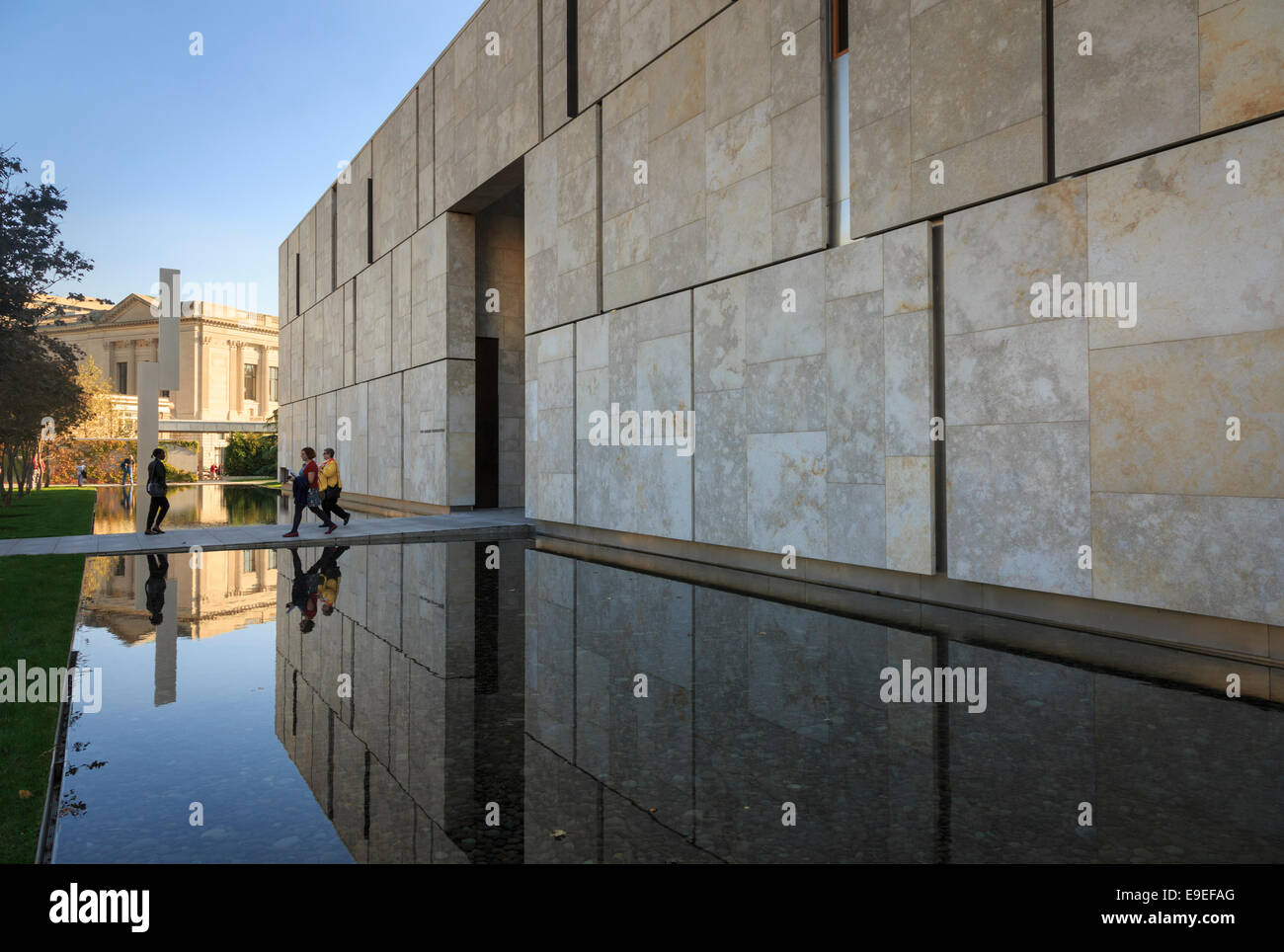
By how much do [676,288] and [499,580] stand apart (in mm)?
5549

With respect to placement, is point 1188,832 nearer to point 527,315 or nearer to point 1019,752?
point 1019,752

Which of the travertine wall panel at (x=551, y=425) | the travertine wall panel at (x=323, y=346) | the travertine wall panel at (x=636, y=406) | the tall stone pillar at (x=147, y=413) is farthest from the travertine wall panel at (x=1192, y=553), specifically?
the travertine wall panel at (x=323, y=346)

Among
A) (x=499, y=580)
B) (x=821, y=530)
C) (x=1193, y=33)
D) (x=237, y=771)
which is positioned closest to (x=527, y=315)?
(x=499, y=580)

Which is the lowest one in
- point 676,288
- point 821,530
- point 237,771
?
point 237,771

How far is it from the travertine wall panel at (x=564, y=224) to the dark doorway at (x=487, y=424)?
5548mm

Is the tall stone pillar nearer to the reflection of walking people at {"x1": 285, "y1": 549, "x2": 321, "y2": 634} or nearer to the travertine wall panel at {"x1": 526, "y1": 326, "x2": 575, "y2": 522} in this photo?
the travertine wall panel at {"x1": 526, "y1": 326, "x2": 575, "y2": 522}

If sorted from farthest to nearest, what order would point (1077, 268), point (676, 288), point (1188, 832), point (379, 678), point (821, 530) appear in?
point (676, 288) < point (821, 530) < point (1077, 268) < point (379, 678) < point (1188, 832)

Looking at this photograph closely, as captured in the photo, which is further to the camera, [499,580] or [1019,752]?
[499,580]

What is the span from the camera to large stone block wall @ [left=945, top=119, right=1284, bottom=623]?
22.6ft

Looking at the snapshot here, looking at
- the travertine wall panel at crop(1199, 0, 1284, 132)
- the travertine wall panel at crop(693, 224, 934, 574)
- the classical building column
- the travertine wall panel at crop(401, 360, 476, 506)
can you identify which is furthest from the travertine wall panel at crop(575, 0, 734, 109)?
the classical building column

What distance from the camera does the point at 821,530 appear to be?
1093 centimetres

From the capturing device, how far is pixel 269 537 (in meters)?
16.5

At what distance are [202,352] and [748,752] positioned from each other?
318 ft

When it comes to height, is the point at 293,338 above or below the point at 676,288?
above
